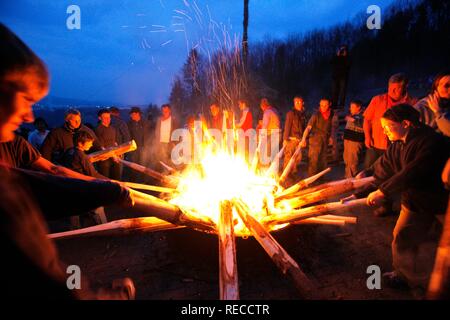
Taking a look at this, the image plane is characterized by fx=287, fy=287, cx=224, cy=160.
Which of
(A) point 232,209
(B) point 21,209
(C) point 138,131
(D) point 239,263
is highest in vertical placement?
(C) point 138,131

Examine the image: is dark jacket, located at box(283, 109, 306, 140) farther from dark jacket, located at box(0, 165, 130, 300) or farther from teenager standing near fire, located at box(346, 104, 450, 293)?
dark jacket, located at box(0, 165, 130, 300)

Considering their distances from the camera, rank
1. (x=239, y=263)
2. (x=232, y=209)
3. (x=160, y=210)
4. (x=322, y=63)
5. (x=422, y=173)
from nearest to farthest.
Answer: (x=160, y=210)
(x=422, y=173)
(x=239, y=263)
(x=232, y=209)
(x=322, y=63)

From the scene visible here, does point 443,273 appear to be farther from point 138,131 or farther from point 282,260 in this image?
point 138,131

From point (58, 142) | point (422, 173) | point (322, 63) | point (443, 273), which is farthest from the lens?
point (322, 63)

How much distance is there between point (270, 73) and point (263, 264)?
24.0 m

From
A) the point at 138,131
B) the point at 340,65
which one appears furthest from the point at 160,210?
the point at 340,65

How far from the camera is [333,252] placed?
13.6ft

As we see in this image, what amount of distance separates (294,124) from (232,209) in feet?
14.9

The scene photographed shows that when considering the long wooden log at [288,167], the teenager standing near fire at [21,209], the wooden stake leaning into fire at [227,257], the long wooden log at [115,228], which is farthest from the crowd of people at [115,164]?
the long wooden log at [288,167]

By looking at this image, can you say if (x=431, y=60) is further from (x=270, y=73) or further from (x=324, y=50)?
(x=270, y=73)

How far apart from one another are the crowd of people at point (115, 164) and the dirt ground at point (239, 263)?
531 mm

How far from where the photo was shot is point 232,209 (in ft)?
12.3

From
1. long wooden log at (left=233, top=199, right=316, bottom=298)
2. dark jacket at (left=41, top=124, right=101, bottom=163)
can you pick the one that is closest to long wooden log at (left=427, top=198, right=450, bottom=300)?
long wooden log at (left=233, top=199, right=316, bottom=298)

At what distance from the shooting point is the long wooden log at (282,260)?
101 inches
